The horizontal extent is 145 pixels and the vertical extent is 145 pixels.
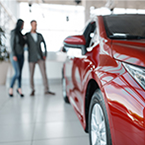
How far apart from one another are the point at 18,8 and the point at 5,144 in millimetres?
13659

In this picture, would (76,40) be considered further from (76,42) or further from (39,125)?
(39,125)

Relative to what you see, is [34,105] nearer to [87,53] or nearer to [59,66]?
[87,53]

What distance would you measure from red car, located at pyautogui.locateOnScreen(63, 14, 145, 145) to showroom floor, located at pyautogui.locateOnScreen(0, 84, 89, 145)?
47 centimetres

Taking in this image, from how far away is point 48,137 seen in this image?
2078 mm

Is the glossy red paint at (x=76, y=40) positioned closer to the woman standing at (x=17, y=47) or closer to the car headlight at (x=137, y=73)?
the car headlight at (x=137, y=73)

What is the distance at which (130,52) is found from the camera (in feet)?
3.50

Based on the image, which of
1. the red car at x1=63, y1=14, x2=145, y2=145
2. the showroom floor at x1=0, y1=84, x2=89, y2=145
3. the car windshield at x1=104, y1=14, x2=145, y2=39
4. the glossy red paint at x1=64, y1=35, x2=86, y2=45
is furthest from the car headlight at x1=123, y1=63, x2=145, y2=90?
the showroom floor at x1=0, y1=84, x2=89, y2=145

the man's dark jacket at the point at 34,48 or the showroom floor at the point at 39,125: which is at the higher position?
the man's dark jacket at the point at 34,48

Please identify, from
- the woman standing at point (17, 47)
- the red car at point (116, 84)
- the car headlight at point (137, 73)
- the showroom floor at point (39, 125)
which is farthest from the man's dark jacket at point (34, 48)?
the car headlight at point (137, 73)

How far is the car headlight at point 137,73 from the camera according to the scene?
0.92 metres

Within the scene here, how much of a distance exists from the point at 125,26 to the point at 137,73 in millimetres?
857

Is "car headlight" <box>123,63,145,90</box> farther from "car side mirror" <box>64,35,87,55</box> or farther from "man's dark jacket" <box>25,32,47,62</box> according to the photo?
"man's dark jacket" <box>25,32,47,62</box>

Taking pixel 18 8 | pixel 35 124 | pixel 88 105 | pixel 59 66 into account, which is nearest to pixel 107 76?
pixel 88 105

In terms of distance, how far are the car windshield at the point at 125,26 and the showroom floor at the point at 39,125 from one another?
43.1 inches
